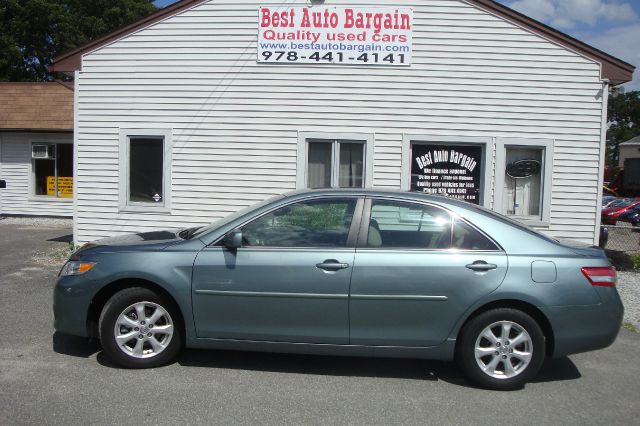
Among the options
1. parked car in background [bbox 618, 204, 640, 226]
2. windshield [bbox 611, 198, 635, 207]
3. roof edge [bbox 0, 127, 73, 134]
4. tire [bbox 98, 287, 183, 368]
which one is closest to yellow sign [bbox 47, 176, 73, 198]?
roof edge [bbox 0, 127, 73, 134]

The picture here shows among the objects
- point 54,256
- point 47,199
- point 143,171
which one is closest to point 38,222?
point 47,199

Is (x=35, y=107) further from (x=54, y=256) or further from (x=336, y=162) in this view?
(x=336, y=162)

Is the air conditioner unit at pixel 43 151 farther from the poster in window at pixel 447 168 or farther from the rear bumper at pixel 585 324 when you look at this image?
the rear bumper at pixel 585 324

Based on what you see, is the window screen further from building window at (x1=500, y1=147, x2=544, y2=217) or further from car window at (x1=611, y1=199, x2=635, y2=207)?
car window at (x1=611, y1=199, x2=635, y2=207)

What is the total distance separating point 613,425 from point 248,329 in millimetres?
2800

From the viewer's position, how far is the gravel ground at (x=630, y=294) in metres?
7.09

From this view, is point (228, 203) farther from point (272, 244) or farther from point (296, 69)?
point (272, 244)

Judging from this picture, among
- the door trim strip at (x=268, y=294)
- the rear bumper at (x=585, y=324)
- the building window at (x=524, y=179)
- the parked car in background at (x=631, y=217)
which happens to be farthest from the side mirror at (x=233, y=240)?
the parked car in background at (x=631, y=217)

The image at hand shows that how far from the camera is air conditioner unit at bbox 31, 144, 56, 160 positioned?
16672mm

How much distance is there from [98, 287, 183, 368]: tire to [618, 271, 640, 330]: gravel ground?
540 cm

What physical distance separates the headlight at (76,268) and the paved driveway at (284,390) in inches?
31.3

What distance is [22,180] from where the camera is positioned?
16750 millimetres

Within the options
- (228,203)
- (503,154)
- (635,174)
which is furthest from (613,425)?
(635,174)

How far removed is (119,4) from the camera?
32.8 metres
